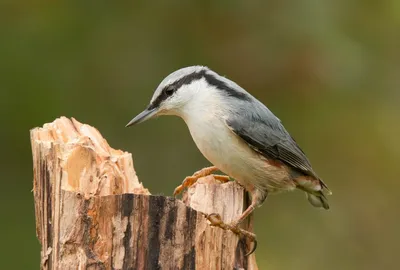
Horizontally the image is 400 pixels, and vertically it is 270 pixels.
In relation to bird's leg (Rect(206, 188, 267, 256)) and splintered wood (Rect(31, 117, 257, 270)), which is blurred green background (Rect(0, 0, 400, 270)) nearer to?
bird's leg (Rect(206, 188, 267, 256))

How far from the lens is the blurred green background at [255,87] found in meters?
5.37

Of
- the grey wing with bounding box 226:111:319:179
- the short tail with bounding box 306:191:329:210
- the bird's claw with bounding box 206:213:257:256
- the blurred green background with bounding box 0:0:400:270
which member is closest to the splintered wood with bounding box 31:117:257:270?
the bird's claw with bounding box 206:213:257:256

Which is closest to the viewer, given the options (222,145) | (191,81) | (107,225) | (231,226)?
(107,225)

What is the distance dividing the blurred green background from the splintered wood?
78.2 inches

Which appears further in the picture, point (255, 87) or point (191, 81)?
point (255, 87)

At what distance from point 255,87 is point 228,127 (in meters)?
1.69

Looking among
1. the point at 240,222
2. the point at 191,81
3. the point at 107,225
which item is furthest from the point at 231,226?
the point at 191,81

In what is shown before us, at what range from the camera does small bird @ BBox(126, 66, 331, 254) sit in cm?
392

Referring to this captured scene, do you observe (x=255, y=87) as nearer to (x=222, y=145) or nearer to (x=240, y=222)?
(x=222, y=145)

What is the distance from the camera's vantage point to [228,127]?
3.94 m

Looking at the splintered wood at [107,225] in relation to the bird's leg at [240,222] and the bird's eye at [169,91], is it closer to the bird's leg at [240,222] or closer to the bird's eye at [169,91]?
the bird's leg at [240,222]

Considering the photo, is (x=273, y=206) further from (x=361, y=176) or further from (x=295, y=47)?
(x=295, y=47)

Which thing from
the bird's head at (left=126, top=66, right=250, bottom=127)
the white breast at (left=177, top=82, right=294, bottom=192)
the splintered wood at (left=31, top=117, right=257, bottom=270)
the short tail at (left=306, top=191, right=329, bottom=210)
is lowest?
the splintered wood at (left=31, top=117, right=257, bottom=270)

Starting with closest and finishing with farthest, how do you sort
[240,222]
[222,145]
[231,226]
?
[231,226], [240,222], [222,145]
